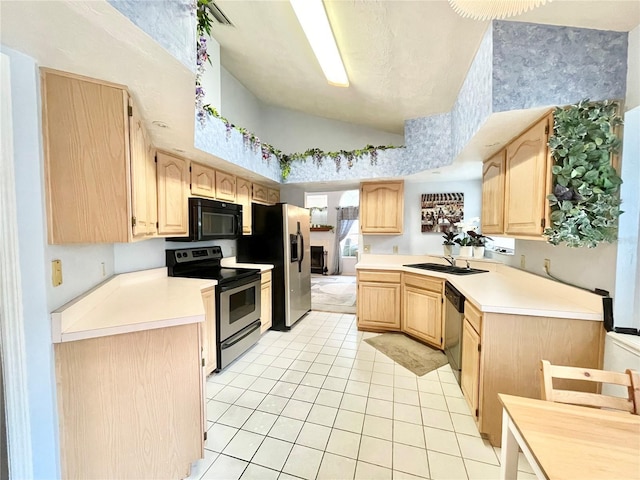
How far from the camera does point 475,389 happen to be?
1770 millimetres

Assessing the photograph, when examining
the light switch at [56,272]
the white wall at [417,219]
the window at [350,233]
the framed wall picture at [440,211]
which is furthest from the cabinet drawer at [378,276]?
the window at [350,233]

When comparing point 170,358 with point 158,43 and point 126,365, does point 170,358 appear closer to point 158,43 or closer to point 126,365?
point 126,365

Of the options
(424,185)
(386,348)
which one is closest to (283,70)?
(424,185)

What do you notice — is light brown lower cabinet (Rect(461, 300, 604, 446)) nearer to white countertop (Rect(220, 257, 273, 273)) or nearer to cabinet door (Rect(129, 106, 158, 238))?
cabinet door (Rect(129, 106, 158, 238))

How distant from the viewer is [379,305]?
11.5ft

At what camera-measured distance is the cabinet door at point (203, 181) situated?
262 centimetres

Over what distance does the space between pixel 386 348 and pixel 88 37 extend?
10.9ft

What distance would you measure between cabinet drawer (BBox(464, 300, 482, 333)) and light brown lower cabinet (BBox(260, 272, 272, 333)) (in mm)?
2251

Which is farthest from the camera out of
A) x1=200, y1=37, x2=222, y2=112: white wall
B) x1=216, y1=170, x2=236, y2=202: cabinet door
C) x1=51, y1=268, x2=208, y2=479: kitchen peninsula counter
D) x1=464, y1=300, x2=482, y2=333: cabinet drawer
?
x1=216, y1=170, x2=236, y2=202: cabinet door

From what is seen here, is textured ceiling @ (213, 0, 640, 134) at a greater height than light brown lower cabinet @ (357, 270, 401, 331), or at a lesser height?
greater

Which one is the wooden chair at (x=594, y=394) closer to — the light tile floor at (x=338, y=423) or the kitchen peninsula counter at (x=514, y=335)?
the kitchen peninsula counter at (x=514, y=335)

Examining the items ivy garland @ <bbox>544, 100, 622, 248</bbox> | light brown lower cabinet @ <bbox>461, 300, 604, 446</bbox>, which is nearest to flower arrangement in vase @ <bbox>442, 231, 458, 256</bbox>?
light brown lower cabinet @ <bbox>461, 300, 604, 446</bbox>

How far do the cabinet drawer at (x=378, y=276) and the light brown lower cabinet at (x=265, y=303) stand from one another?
1248 millimetres

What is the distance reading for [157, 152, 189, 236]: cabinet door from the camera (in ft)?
7.29
